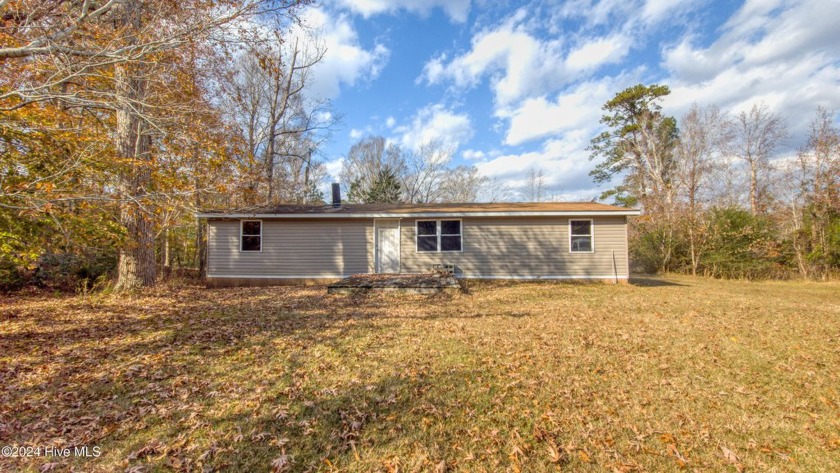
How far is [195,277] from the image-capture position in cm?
1438

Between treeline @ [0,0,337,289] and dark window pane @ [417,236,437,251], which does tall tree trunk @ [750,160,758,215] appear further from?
treeline @ [0,0,337,289]

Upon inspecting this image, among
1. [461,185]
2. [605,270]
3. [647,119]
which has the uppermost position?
[647,119]

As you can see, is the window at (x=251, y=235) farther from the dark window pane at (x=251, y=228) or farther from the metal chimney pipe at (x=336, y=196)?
the metal chimney pipe at (x=336, y=196)

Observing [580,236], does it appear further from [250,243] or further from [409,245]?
[250,243]

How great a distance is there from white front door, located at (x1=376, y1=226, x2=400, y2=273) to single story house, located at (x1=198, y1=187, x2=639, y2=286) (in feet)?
0.12

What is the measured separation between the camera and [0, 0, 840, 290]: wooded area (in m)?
5.46

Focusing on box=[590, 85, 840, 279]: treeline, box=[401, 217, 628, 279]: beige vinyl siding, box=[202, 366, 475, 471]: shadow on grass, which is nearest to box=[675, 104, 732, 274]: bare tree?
box=[590, 85, 840, 279]: treeline

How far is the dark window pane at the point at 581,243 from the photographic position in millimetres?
12289

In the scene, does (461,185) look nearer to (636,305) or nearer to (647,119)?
(647,119)

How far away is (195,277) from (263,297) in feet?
23.5

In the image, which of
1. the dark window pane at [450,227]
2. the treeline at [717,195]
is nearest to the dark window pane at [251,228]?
the dark window pane at [450,227]

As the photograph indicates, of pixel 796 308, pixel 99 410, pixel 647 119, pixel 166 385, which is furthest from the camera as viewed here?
pixel 647 119

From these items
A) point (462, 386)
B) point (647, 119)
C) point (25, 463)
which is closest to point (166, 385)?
point (25, 463)

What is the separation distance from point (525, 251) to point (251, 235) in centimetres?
957
